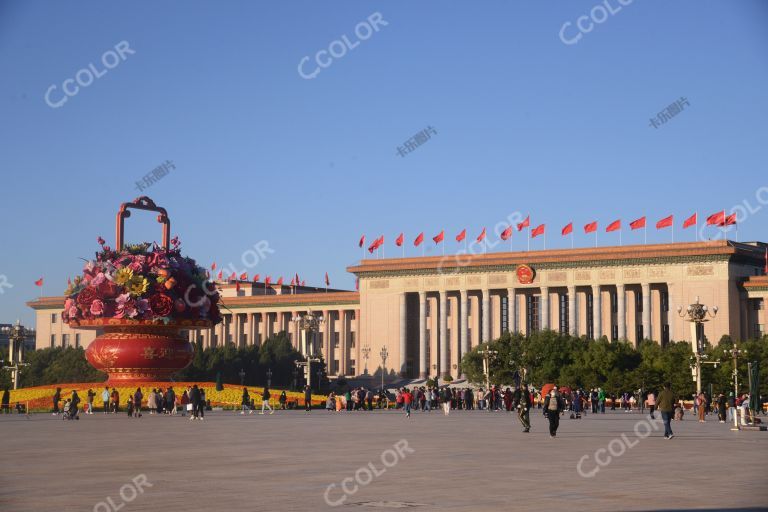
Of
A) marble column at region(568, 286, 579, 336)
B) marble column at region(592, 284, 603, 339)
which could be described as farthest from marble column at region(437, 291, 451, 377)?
marble column at region(592, 284, 603, 339)

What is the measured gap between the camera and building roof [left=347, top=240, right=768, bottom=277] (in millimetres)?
94875

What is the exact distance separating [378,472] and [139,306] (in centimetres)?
3421

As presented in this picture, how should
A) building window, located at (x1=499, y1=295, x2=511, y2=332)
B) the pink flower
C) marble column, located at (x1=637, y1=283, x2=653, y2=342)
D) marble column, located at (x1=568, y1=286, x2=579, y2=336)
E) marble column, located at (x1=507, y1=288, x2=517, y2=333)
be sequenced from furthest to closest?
building window, located at (x1=499, y1=295, x2=511, y2=332) → marble column, located at (x1=507, y1=288, x2=517, y2=333) → marble column, located at (x1=568, y1=286, x2=579, y2=336) → marble column, located at (x1=637, y1=283, x2=653, y2=342) → the pink flower

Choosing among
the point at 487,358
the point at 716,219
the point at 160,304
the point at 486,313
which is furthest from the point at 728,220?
the point at 160,304

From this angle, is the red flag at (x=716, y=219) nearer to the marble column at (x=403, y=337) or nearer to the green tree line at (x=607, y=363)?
the green tree line at (x=607, y=363)

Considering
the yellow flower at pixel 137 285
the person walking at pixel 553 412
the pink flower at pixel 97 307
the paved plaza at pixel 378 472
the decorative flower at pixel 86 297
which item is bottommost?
the paved plaza at pixel 378 472

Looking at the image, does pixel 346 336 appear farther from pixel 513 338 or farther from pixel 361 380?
pixel 513 338

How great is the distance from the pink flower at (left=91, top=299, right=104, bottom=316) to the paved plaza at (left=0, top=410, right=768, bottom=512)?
2007cm

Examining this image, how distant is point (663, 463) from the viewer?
1995 centimetres

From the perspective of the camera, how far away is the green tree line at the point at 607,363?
2837 inches

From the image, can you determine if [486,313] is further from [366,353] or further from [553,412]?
[553,412]

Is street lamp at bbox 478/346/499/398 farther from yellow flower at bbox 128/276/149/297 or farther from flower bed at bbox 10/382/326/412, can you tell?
yellow flower at bbox 128/276/149/297

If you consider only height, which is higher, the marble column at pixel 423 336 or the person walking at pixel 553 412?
the marble column at pixel 423 336

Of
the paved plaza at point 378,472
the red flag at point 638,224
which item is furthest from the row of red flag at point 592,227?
the paved plaza at point 378,472
